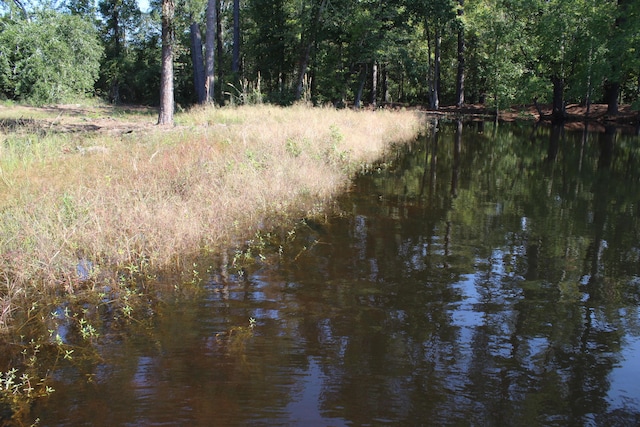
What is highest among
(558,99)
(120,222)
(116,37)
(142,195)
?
(116,37)

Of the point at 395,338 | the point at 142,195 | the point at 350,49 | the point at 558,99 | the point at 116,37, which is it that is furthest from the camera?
the point at 116,37

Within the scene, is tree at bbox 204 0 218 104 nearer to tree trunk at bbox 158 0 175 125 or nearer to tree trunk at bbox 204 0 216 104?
tree trunk at bbox 204 0 216 104

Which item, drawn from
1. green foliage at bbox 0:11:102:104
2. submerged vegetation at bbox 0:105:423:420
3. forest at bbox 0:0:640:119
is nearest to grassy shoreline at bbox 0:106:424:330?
submerged vegetation at bbox 0:105:423:420

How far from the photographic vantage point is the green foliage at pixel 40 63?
2439 cm

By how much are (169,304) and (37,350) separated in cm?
125

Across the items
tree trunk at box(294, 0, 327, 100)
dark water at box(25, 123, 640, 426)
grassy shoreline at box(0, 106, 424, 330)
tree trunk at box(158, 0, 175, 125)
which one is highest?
tree trunk at box(294, 0, 327, 100)

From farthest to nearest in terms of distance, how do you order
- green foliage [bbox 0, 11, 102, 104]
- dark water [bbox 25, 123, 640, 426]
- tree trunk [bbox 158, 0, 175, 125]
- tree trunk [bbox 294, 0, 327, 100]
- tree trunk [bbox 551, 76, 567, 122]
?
tree trunk [bbox 551, 76, 567, 122] < tree trunk [bbox 294, 0, 327, 100] < green foliage [bbox 0, 11, 102, 104] < tree trunk [bbox 158, 0, 175, 125] < dark water [bbox 25, 123, 640, 426]

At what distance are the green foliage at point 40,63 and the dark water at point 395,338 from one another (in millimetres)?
23691

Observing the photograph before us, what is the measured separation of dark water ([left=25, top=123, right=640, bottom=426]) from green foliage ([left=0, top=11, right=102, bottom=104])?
23691 mm

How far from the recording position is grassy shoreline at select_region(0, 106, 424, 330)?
5211 mm

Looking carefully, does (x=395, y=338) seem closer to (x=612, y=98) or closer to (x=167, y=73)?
(x=167, y=73)

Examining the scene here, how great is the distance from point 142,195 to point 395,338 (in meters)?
4.44

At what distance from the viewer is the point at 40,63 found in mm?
25078

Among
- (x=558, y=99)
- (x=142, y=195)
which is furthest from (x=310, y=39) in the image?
(x=142, y=195)
